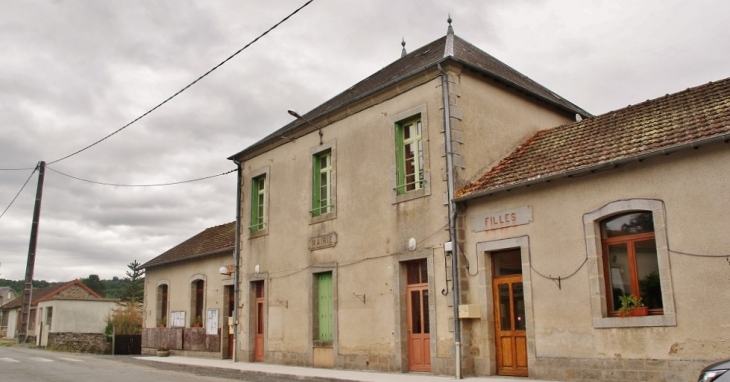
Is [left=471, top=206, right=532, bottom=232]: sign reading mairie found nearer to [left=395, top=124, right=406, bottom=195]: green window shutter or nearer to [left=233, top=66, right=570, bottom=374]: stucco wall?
[left=233, top=66, right=570, bottom=374]: stucco wall

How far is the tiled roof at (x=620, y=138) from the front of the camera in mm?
9859

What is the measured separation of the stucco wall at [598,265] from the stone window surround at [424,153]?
117 cm

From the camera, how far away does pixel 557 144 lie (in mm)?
12875

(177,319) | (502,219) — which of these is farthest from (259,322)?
(502,219)

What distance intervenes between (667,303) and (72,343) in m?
26.5

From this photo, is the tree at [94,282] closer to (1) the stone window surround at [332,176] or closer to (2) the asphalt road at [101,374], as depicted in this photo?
(2) the asphalt road at [101,374]

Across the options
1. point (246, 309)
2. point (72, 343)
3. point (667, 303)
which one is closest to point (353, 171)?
point (246, 309)

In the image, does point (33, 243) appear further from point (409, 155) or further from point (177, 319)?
point (409, 155)

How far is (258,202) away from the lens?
1897 cm

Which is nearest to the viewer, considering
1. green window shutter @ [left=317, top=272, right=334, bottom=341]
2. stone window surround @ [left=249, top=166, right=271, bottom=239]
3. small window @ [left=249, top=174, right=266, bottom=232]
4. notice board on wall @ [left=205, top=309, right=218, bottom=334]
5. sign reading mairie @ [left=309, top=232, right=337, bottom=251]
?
sign reading mairie @ [left=309, top=232, right=337, bottom=251]

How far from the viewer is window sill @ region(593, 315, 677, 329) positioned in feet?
30.6

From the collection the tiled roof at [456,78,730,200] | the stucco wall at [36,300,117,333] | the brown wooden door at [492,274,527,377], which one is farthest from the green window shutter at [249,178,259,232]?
the stucco wall at [36,300,117,333]

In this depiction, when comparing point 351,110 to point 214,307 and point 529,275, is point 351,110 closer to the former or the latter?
point 529,275

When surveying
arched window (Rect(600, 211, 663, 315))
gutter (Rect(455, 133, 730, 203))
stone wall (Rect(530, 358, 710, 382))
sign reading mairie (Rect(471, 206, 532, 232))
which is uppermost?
gutter (Rect(455, 133, 730, 203))
